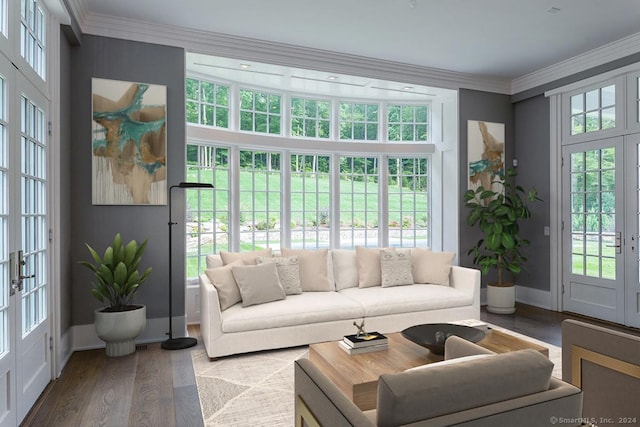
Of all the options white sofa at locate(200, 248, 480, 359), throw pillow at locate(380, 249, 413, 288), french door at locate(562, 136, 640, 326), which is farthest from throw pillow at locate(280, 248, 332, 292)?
french door at locate(562, 136, 640, 326)

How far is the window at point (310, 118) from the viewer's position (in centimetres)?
544

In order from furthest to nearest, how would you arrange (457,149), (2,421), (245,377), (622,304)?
(457,149) < (622,304) < (245,377) < (2,421)

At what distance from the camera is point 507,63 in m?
5.04

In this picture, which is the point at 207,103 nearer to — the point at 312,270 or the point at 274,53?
the point at 274,53

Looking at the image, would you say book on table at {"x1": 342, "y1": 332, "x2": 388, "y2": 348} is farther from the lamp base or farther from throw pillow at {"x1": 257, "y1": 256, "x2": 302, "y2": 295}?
the lamp base

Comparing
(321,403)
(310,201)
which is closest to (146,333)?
(310,201)

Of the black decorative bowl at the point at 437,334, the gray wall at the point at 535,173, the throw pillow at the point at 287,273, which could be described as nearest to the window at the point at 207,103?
the throw pillow at the point at 287,273

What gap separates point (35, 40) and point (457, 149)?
4.69 meters

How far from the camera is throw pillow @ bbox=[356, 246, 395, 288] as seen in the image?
4.54 m

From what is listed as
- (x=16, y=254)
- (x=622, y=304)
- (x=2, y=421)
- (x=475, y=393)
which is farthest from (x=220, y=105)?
(x=622, y=304)

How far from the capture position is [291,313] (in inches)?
145

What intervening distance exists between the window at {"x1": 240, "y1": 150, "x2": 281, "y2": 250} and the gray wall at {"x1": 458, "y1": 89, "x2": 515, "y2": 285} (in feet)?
8.14

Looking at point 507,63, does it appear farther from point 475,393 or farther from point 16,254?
point 16,254

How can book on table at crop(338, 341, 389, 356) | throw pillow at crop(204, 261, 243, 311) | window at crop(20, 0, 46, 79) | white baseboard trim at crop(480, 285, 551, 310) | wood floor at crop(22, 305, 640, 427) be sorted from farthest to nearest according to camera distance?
white baseboard trim at crop(480, 285, 551, 310) → throw pillow at crop(204, 261, 243, 311) → book on table at crop(338, 341, 389, 356) → window at crop(20, 0, 46, 79) → wood floor at crop(22, 305, 640, 427)
